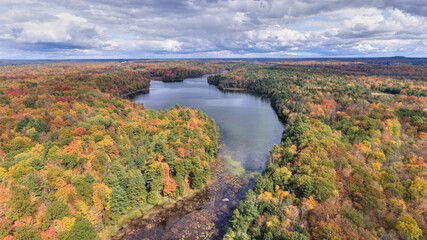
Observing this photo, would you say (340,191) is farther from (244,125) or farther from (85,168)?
(244,125)

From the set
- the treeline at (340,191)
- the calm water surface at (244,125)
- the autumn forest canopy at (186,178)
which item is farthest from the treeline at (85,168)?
the treeline at (340,191)

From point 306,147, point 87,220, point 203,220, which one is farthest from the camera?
point 306,147

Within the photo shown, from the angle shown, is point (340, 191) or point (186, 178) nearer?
point (340, 191)

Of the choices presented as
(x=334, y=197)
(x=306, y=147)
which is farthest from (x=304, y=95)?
(x=334, y=197)

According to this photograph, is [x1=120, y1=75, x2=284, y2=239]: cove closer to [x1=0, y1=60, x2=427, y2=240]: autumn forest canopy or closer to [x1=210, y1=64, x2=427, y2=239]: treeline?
[x1=0, y1=60, x2=427, y2=240]: autumn forest canopy

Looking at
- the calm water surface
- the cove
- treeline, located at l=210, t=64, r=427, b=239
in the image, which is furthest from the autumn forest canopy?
the calm water surface

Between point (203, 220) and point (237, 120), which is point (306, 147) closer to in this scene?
point (203, 220)

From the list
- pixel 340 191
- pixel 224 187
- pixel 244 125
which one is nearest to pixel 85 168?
pixel 224 187

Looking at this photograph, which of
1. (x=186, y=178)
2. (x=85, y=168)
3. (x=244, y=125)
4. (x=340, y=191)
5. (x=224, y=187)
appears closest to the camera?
→ (x=340, y=191)
